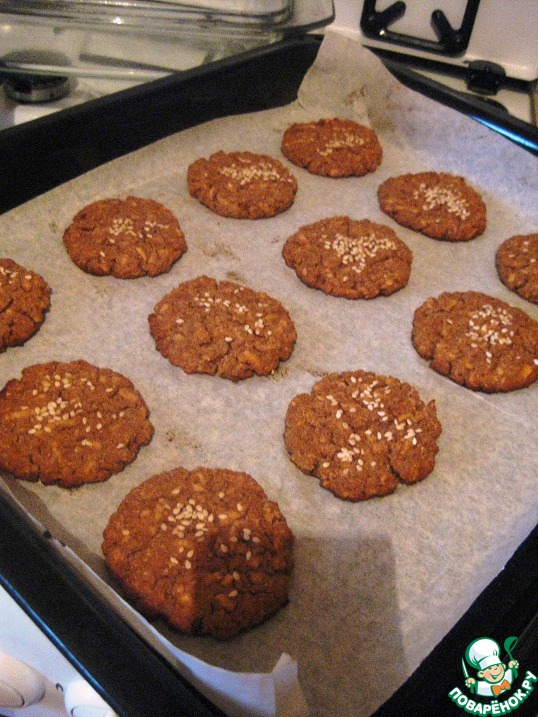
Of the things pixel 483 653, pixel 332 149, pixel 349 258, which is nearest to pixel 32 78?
pixel 332 149

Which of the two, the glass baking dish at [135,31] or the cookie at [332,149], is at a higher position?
the glass baking dish at [135,31]

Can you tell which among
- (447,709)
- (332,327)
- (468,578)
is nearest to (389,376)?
(332,327)

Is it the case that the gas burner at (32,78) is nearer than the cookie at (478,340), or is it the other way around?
the cookie at (478,340)

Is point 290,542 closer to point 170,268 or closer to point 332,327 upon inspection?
point 332,327

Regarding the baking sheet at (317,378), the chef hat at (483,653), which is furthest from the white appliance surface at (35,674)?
the chef hat at (483,653)

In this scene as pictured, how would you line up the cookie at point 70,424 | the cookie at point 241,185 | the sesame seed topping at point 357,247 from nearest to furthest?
the cookie at point 70,424 < the sesame seed topping at point 357,247 < the cookie at point 241,185

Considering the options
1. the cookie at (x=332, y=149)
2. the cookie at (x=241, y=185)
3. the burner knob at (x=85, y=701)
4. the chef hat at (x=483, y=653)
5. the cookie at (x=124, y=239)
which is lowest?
the burner knob at (x=85, y=701)

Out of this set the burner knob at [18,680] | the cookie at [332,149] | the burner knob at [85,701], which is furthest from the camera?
the cookie at [332,149]

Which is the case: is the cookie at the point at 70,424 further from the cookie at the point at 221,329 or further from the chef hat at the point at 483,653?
the chef hat at the point at 483,653
